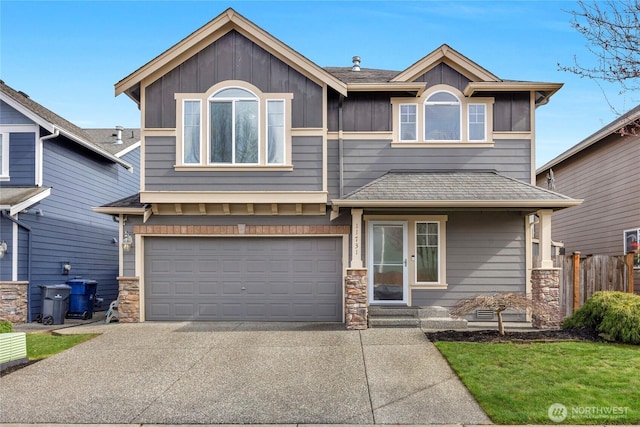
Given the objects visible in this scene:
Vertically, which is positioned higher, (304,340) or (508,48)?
(508,48)

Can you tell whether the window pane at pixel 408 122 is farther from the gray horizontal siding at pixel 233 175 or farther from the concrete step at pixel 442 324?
the concrete step at pixel 442 324

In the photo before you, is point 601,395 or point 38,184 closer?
point 601,395

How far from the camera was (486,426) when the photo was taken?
5938mm

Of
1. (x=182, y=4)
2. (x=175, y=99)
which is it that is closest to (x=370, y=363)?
(x=175, y=99)

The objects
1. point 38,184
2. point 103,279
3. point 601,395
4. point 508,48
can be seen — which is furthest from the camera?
point 103,279

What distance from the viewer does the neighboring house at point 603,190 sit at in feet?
47.3

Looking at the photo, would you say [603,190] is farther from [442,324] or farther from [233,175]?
[233,175]

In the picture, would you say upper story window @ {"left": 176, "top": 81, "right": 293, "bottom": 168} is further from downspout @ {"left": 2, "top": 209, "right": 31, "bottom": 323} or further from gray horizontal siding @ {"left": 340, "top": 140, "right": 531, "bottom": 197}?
downspout @ {"left": 2, "top": 209, "right": 31, "bottom": 323}

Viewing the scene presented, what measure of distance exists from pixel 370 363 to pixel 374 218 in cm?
486

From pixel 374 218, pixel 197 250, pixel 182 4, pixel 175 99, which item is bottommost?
pixel 197 250

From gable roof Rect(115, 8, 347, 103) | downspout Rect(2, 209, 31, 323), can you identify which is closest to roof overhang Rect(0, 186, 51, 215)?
downspout Rect(2, 209, 31, 323)

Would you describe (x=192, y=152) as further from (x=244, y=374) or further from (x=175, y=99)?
(x=244, y=374)

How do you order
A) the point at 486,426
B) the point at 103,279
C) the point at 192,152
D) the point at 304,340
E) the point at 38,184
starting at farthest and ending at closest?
the point at 103,279
the point at 38,184
the point at 192,152
the point at 304,340
the point at 486,426

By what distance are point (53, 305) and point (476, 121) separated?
11.3 meters
